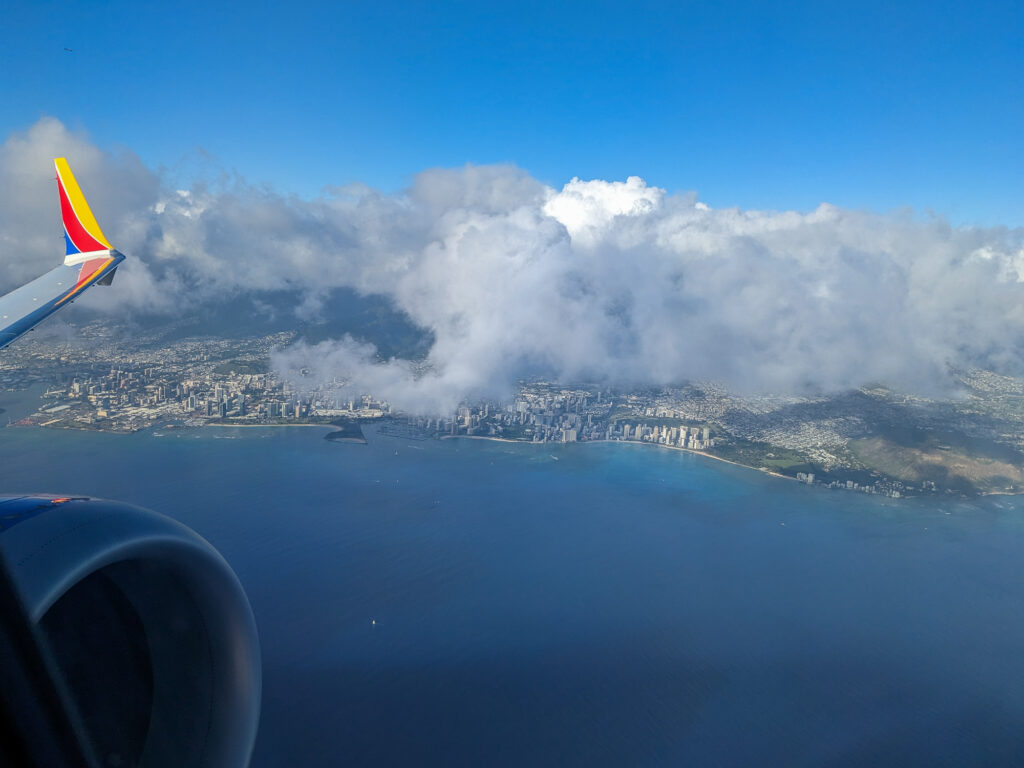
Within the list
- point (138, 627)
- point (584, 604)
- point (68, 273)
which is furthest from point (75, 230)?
point (584, 604)

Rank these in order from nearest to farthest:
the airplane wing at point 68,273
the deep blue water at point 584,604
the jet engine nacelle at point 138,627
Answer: the jet engine nacelle at point 138,627 < the airplane wing at point 68,273 < the deep blue water at point 584,604

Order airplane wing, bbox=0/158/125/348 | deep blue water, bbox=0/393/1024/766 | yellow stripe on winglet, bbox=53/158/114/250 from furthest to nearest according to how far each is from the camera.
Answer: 1. deep blue water, bbox=0/393/1024/766
2. yellow stripe on winglet, bbox=53/158/114/250
3. airplane wing, bbox=0/158/125/348

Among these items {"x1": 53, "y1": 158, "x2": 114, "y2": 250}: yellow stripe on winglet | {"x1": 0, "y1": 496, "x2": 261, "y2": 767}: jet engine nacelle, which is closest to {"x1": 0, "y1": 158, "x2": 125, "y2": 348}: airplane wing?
{"x1": 53, "y1": 158, "x2": 114, "y2": 250}: yellow stripe on winglet

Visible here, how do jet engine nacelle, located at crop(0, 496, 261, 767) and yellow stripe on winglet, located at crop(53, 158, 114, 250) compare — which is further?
yellow stripe on winglet, located at crop(53, 158, 114, 250)

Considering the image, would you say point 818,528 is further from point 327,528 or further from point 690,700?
point 327,528

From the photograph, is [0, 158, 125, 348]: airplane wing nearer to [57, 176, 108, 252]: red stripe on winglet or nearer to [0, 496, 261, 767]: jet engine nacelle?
[57, 176, 108, 252]: red stripe on winglet

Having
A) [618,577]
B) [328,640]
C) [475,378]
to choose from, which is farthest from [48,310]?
[475,378]

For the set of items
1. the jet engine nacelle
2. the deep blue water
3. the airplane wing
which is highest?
the airplane wing

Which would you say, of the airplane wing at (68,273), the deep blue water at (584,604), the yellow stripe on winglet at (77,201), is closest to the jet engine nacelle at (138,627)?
the airplane wing at (68,273)

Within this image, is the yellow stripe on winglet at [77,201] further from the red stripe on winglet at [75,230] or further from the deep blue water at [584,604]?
the deep blue water at [584,604]
